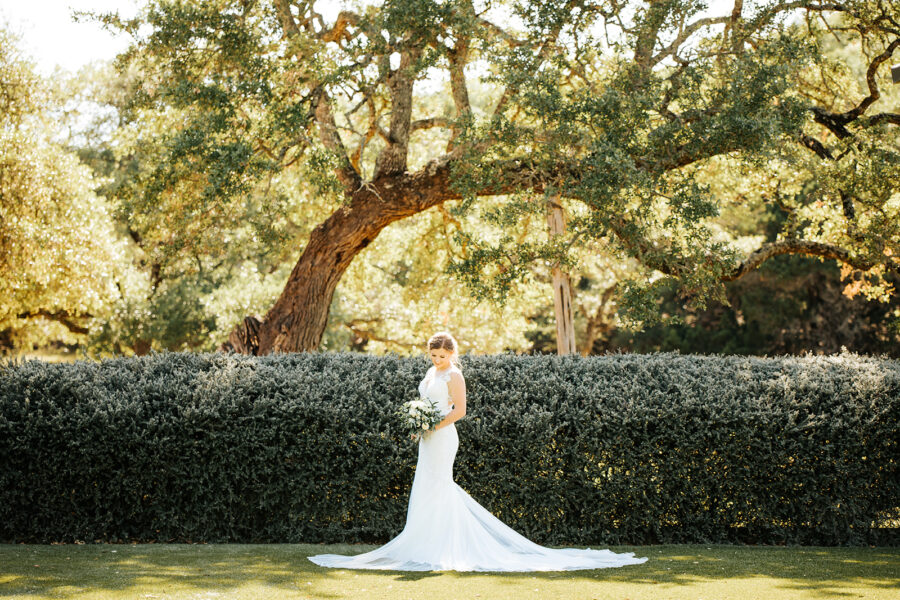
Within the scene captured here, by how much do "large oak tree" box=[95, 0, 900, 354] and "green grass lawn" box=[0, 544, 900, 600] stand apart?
5.00 m

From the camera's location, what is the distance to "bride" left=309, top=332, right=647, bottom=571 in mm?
7551

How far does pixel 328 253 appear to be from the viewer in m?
14.5

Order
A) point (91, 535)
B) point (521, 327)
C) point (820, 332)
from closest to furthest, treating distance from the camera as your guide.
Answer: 1. point (91, 535)
2. point (521, 327)
3. point (820, 332)

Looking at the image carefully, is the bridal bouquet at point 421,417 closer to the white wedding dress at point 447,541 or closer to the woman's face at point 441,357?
the white wedding dress at point 447,541

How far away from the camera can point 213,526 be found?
29.6ft

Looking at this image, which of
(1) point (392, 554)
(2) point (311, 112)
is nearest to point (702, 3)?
(2) point (311, 112)

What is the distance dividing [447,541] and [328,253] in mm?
7726

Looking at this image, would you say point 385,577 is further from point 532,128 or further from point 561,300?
point 561,300

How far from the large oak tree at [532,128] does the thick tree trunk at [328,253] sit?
1.0 inches

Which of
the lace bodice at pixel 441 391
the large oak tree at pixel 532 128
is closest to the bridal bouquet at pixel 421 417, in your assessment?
the lace bodice at pixel 441 391

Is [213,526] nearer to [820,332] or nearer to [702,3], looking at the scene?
[702,3]

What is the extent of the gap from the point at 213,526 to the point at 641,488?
461 centimetres

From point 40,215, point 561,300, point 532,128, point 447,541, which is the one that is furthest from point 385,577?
point 40,215

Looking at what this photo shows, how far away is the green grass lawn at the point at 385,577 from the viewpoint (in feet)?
21.3
